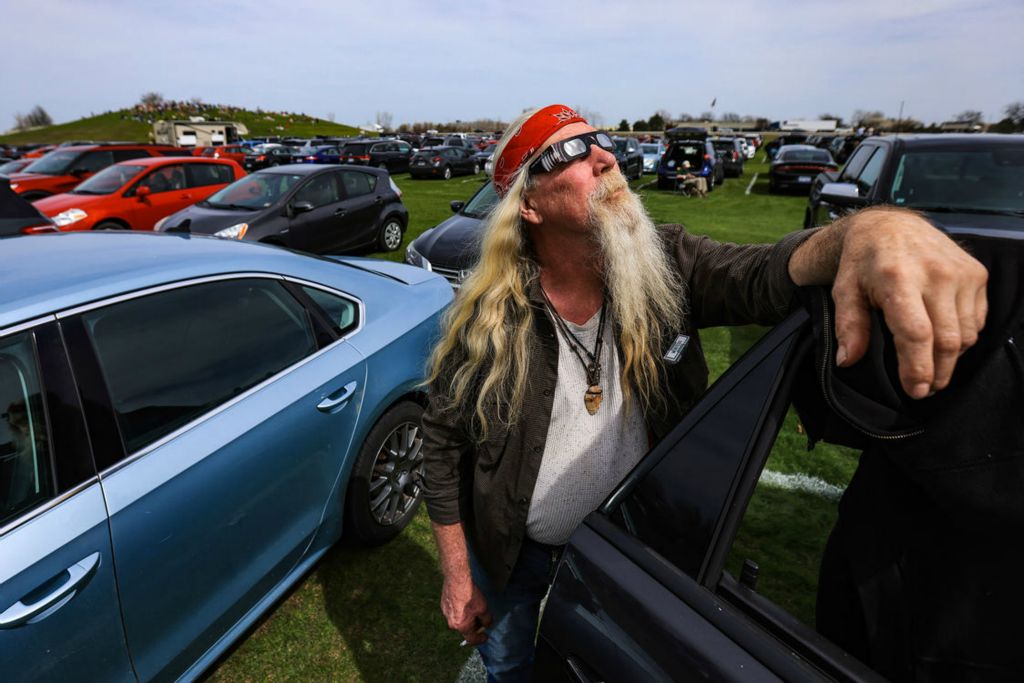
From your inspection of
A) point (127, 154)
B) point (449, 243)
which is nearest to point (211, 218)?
point (449, 243)

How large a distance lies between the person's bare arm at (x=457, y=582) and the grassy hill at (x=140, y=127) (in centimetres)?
6512

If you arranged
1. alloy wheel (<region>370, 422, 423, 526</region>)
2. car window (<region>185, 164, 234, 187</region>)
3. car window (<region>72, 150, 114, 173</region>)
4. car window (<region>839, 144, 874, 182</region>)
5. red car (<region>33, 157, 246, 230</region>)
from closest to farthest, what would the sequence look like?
alloy wheel (<region>370, 422, 423, 526</region>)
car window (<region>839, 144, 874, 182</region>)
red car (<region>33, 157, 246, 230</region>)
car window (<region>185, 164, 234, 187</region>)
car window (<region>72, 150, 114, 173</region>)

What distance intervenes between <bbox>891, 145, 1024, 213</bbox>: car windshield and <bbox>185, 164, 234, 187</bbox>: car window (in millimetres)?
10703

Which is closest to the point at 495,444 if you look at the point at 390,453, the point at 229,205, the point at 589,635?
the point at 589,635

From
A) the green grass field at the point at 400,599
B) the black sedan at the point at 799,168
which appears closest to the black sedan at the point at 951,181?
the green grass field at the point at 400,599

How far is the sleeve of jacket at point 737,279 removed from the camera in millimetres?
1140

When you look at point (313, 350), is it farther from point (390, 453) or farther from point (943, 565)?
point (943, 565)

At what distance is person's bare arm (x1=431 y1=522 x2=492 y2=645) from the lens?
1.58 meters

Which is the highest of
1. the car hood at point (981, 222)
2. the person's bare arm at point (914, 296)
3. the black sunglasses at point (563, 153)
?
the black sunglasses at point (563, 153)

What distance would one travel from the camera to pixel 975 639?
0.91 metres

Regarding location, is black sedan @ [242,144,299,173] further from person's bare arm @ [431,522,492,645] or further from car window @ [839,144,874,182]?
person's bare arm @ [431,522,492,645]

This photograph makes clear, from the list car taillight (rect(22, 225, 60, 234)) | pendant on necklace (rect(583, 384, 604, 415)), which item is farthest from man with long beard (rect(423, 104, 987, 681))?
car taillight (rect(22, 225, 60, 234))

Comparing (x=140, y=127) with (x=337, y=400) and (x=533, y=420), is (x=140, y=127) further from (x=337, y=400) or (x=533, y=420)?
(x=533, y=420)

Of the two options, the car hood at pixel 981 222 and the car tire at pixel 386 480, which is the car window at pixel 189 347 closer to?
the car tire at pixel 386 480
